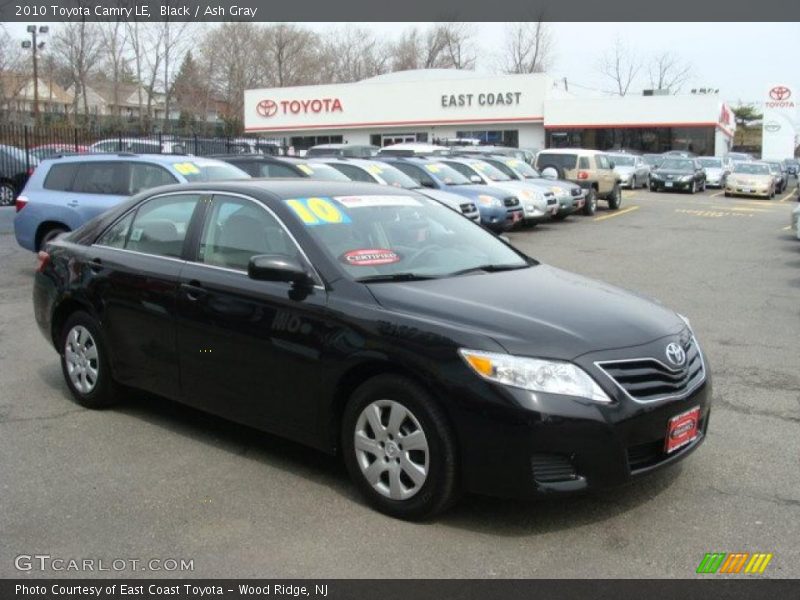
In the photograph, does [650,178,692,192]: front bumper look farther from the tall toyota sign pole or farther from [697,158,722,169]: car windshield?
the tall toyota sign pole

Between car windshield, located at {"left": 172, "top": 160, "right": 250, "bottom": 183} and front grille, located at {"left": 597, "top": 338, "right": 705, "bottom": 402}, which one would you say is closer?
front grille, located at {"left": 597, "top": 338, "right": 705, "bottom": 402}

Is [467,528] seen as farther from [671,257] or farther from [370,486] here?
[671,257]

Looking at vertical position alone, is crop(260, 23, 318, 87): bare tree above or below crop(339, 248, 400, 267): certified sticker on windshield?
above

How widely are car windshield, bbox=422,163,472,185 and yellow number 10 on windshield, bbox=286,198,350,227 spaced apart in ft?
41.3

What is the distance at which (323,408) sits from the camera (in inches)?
169

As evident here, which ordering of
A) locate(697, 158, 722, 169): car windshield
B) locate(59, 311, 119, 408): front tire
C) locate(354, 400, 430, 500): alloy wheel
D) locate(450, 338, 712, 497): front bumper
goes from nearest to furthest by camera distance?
1. locate(450, 338, 712, 497): front bumper
2. locate(354, 400, 430, 500): alloy wheel
3. locate(59, 311, 119, 408): front tire
4. locate(697, 158, 722, 169): car windshield

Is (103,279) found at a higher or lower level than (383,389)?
higher

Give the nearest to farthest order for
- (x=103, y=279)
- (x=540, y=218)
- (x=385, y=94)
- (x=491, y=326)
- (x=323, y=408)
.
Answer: (x=491, y=326) → (x=323, y=408) → (x=103, y=279) → (x=540, y=218) → (x=385, y=94)

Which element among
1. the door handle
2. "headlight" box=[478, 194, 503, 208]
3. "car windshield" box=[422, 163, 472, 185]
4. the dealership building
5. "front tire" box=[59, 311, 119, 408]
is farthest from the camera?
the dealership building

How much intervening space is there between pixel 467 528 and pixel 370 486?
53 cm

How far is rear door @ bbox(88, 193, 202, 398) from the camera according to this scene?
5.13 metres

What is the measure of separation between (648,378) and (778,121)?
60754 mm

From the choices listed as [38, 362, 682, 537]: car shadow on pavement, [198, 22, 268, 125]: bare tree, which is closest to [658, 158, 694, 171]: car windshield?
[38, 362, 682, 537]: car shadow on pavement
